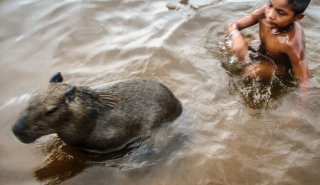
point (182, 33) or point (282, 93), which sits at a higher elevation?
point (182, 33)

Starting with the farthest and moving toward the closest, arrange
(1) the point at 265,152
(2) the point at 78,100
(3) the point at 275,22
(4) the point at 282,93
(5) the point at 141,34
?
1. (5) the point at 141,34
2. (4) the point at 282,93
3. (3) the point at 275,22
4. (1) the point at 265,152
5. (2) the point at 78,100

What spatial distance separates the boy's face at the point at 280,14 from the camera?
183 inches

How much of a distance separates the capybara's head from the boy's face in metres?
2.58

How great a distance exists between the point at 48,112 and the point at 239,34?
2.94 metres

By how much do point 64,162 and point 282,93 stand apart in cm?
293

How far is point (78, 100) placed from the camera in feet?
13.0

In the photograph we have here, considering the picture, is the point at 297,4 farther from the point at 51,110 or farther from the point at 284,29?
the point at 51,110

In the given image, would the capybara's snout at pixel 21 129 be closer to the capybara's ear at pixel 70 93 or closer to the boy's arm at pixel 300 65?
the capybara's ear at pixel 70 93

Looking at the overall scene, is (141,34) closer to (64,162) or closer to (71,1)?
(71,1)

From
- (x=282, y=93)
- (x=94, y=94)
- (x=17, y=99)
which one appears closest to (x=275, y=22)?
(x=282, y=93)

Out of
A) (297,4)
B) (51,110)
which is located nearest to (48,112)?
(51,110)

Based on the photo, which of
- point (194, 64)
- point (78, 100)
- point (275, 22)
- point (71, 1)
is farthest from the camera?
point (71, 1)

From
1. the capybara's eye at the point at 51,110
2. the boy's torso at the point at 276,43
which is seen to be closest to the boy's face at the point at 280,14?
the boy's torso at the point at 276,43

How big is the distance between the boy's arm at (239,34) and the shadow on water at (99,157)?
1.66 metres
